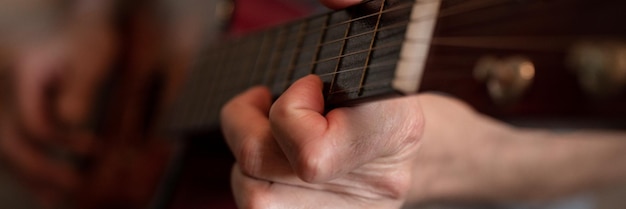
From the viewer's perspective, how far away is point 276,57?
1.97 feet

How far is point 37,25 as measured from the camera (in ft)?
2.93

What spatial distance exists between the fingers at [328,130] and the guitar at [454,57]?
0.01m

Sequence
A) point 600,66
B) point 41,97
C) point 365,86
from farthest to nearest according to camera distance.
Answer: point 41,97 < point 600,66 < point 365,86

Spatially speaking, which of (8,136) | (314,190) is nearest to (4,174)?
(8,136)

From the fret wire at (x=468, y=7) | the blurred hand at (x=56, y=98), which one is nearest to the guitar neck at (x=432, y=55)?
the fret wire at (x=468, y=7)

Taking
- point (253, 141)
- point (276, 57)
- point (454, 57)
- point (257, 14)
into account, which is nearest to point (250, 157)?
point (253, 141)

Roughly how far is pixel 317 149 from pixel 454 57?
0.26 meters

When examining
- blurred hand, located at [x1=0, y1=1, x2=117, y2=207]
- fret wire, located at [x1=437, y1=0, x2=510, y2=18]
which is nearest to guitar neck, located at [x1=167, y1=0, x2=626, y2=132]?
fret wire, located at [x1=437, y1=0, x2=510, y2=18]

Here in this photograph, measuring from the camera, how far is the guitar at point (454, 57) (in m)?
0.41

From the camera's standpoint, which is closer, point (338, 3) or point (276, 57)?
point (338, 3)

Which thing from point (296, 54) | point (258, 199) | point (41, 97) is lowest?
point (41, 97)

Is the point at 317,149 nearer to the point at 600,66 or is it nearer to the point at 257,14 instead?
the point at 600,66

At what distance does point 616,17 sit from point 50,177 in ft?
2.23

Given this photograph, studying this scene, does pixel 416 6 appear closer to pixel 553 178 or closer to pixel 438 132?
pixel 438 132
